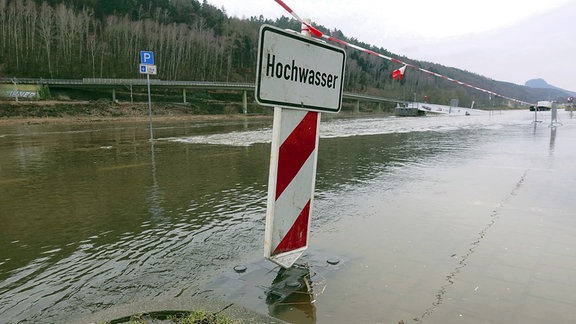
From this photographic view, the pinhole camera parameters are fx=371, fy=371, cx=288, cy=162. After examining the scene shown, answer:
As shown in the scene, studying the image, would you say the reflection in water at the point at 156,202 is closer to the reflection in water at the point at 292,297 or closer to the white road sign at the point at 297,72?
the reflection in water at the point at 292,297

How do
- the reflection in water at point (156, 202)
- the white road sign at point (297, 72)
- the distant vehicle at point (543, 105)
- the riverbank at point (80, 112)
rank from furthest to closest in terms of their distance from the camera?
the riverbank at point (80, 112) → the distant vehicle at point (543, 105) → the reflection in water at point (156, 202) → the white road sign at point (297, 72)

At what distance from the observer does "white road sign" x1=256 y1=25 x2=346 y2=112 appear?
2891 mm

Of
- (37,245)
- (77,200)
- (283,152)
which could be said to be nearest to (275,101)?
(283,152)

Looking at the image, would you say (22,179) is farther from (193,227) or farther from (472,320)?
(472,320)

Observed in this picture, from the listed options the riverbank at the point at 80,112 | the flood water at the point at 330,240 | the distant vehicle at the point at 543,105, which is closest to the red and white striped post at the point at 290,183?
the flood water at the point at 330,240

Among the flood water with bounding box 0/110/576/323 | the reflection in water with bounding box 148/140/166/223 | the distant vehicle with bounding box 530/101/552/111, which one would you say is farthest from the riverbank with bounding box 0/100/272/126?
the distant vehicle with bounding box 530/101/552/111

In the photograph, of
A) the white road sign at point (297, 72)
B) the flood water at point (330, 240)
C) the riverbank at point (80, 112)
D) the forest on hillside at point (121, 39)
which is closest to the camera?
the white road sign at point (297, 72)

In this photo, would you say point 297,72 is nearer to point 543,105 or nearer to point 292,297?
point 292,297

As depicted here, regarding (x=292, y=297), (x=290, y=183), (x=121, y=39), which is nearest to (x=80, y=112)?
(x=290, y=183)

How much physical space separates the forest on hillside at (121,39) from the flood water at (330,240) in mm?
68603

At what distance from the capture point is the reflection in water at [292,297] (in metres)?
2.92

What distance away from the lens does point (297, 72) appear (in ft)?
10.3

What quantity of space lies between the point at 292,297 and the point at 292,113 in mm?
1592

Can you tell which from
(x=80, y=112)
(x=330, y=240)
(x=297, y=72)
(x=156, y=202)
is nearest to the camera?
(x=297, y=72)
